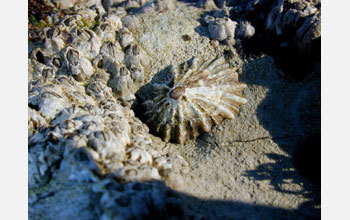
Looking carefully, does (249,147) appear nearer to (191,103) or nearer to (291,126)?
(291,126)

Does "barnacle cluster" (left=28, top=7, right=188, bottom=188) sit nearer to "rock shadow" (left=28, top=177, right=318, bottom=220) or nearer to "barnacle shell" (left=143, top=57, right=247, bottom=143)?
"rock shadow" (left=28, top=177, right=318, bottom=220)

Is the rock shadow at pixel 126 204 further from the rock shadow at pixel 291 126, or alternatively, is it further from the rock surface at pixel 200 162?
the rock shadow at pixel 291 126

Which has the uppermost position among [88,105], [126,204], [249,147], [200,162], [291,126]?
[88,105]

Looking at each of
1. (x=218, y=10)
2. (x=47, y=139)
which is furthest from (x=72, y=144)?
(x=218, y=10)

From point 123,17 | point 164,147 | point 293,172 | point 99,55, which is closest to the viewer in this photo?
point 293,172

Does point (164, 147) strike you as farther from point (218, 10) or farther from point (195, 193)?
point (218, 10)

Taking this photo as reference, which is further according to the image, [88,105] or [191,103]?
[191,103]

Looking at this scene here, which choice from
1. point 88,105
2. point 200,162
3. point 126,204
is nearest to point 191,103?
point 200,162
